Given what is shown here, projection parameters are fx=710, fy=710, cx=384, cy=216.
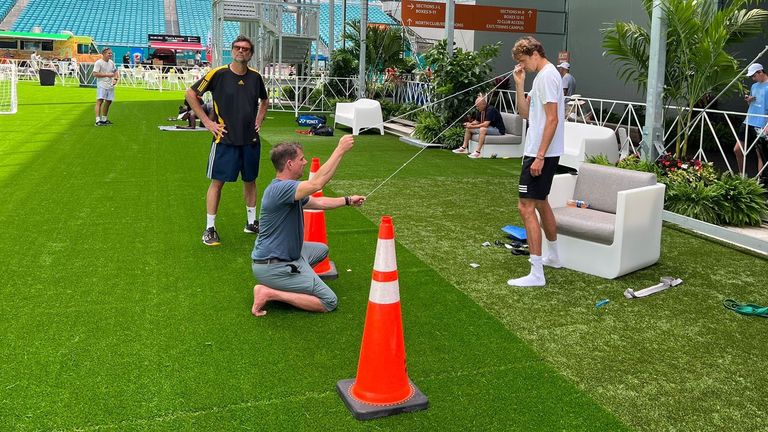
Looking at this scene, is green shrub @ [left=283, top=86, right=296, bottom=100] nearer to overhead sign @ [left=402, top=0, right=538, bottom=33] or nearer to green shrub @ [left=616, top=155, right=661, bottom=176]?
overhead sign @ [left=402, top=0, right=538, bottom=33]

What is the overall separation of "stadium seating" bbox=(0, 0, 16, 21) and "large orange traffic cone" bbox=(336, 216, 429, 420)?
211 ft

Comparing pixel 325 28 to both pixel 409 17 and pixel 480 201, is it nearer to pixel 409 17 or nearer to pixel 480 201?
pixel 409 17

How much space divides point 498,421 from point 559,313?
5.20 feet

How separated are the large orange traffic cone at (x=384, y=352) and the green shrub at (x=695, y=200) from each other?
483 centimetres

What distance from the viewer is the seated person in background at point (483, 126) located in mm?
12281

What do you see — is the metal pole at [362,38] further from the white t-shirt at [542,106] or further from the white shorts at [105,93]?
the white t-shirt at [542,106]

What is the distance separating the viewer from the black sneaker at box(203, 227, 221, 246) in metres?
6.02

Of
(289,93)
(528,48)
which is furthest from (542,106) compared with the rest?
(289,93)

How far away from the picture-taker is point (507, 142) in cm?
1245

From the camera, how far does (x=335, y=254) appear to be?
5895 millimetres

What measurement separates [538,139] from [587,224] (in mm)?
851

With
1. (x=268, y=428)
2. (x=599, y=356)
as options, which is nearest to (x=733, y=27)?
(x=599, y=356)

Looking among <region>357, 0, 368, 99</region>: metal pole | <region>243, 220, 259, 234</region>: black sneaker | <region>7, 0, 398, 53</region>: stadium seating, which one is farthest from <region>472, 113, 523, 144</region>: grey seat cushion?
<region>7, 0, 398, 53</region>: stadium seating

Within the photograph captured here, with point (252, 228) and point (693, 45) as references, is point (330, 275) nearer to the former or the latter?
point (252, 228)
